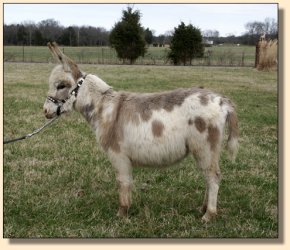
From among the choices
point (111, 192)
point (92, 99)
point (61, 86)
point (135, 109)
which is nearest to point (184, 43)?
point (111, 192)

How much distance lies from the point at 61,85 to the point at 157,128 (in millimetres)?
1560

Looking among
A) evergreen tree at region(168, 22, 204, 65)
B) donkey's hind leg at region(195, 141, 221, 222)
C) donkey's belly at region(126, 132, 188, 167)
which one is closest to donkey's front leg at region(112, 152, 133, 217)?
donkey's belly at region(126, 132, 188, 167)

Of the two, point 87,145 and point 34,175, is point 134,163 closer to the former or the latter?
point 34,175

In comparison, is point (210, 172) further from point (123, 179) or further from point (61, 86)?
point (61, 86)

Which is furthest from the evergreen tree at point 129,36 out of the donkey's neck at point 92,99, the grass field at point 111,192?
the donkey's neck at point 92,99

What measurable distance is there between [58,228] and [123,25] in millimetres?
30761

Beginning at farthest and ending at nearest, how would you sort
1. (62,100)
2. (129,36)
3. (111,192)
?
(129,36) → (111,192) → (62,100)

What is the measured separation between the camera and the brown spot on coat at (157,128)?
5.33 metres

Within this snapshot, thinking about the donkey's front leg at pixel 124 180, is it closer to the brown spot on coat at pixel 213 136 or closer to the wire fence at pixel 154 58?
the brown spot on coat at pixel 213 136

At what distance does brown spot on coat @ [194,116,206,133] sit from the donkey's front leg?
111 centimetres

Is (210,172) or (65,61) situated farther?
(65,61)

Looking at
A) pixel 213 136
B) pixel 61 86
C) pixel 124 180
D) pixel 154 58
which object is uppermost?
pixel 154 58

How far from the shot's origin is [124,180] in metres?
5.66

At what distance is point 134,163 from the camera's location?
566 centimetres
